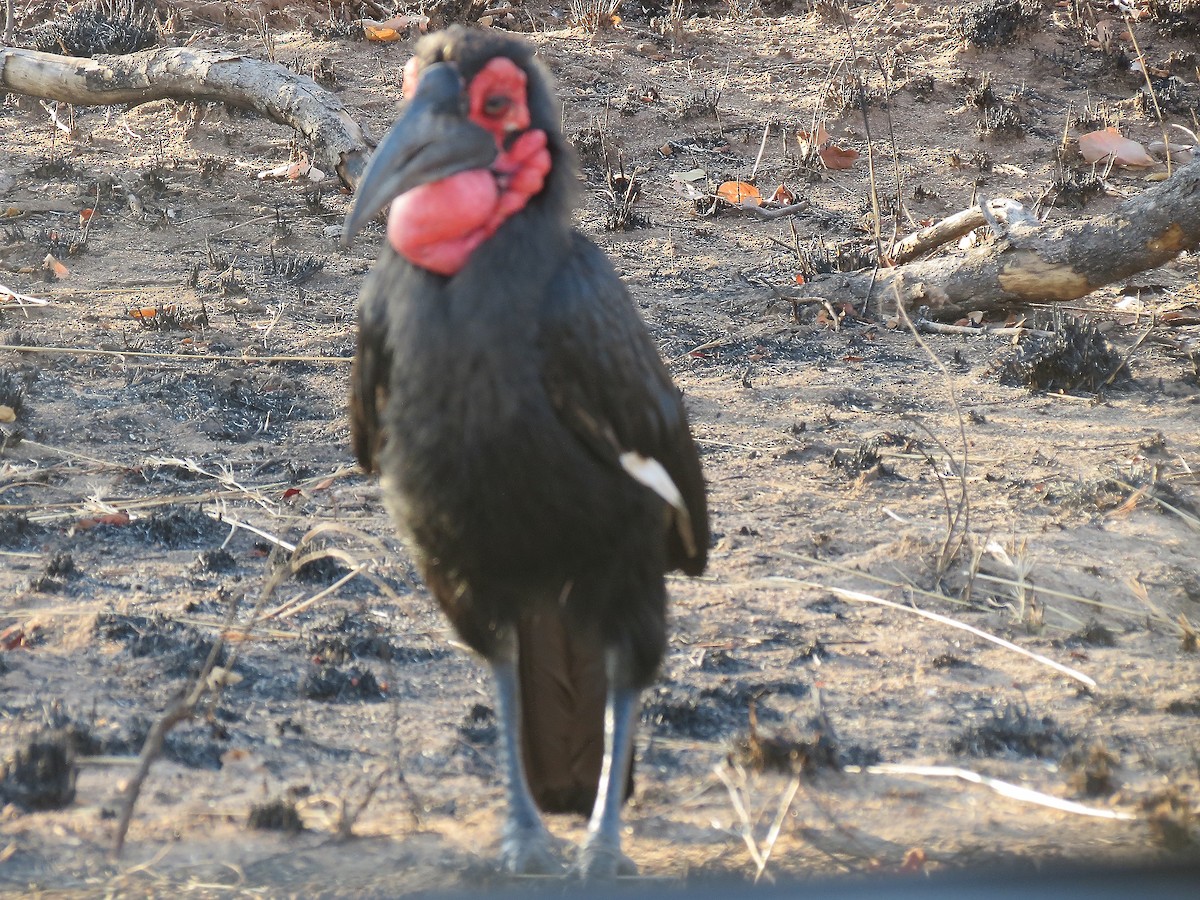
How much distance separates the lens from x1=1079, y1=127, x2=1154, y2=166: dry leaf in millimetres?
8250

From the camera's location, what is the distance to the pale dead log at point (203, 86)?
712cm

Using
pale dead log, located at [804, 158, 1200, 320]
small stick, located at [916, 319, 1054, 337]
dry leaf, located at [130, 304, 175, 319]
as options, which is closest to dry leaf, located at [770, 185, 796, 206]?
pale dead log, located at [804, 158, 1200, 320]

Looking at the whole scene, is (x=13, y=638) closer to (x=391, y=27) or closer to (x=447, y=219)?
(x=447, y=219)

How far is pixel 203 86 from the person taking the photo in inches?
296

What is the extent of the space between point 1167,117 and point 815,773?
25.2ft

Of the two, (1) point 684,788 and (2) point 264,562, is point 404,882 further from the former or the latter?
(2) point 264,562

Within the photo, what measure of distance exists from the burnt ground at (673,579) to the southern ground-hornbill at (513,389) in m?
0.49

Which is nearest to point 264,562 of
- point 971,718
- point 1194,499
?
point 971,718

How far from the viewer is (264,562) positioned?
4.14 metres

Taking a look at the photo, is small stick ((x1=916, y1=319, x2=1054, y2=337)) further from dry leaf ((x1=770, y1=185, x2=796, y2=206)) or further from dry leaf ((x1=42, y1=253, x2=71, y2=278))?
dry leaf ((x1=42, y1=253, x2=71, y2=278))

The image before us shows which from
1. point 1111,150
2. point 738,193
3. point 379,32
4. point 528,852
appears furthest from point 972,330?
point 379,32

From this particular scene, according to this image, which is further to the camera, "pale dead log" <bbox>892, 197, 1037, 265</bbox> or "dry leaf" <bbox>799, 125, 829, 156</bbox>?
"dry leaf" <bbox>799, 125, 829, 156</bbox>

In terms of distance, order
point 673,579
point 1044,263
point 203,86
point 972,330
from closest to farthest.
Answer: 1. point 673,579
2. point 1044,263
3. point 972,330
4. point 203,86

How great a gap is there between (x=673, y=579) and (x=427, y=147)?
2.08 m
